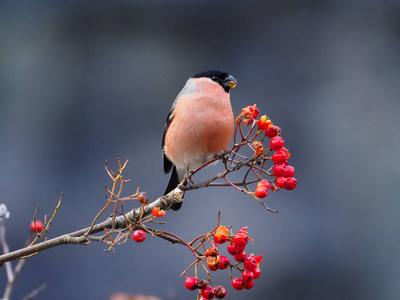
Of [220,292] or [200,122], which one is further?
[200,122]

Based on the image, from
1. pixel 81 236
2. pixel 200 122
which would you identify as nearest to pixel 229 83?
pixel 200 122

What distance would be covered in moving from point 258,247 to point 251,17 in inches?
Result: 55.0

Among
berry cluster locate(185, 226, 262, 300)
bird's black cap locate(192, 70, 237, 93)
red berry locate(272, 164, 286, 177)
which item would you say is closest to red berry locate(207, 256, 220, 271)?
berry cluster locate(185, 226, 262, 300)

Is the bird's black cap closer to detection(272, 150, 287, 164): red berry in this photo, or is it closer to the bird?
the bird

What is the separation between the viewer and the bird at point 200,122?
1.47 metres

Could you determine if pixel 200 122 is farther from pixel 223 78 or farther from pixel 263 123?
pixel 263 123

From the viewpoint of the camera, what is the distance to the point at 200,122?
58.1 inches

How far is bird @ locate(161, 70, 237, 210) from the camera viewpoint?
147cm

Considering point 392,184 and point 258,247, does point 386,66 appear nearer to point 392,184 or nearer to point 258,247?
point 392,184

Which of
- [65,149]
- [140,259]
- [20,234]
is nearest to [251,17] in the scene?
[65,149]

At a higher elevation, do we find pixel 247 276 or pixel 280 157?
pixel 280 157

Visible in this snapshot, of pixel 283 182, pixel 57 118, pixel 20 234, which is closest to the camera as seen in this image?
pixel 283 182

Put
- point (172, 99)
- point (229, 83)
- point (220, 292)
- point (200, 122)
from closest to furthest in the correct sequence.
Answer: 1. point (220, 292)
2. point (200, 122)
3. point (229, 83)
4. point (172, 99)

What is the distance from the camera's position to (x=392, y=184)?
3.06 metres
